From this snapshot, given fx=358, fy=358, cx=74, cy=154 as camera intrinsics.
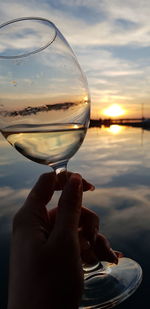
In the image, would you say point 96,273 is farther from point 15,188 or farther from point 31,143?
point 15,188

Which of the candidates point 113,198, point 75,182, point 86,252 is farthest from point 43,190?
point 113,198

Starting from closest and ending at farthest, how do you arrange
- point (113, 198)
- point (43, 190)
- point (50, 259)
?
point (50, 259) → point (43, 190) → point (113, 198)

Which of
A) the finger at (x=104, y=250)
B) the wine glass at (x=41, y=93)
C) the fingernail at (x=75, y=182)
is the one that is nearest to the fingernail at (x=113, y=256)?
the finger at (x=104, y=250)

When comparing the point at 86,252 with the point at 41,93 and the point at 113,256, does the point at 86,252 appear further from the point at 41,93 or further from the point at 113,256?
the point at 41,93

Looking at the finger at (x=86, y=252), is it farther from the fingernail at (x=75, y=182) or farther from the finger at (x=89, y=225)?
the fingernail at (x=75, y=182)

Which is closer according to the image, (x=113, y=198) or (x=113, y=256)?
(x=113, y=256)

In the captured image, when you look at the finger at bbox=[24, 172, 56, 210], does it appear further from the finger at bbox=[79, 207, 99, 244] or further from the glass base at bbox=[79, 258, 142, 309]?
the glass base at bbox=[79, 258, 142, 309]
